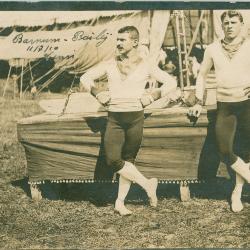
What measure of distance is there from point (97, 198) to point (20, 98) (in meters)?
1.34

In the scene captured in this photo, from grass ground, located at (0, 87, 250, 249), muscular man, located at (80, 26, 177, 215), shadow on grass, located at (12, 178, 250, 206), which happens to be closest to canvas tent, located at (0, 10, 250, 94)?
muscular man, located at (80, 26, 177, 215)

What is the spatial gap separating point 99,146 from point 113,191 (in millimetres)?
517

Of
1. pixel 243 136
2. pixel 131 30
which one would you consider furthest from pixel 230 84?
pixel 131 30

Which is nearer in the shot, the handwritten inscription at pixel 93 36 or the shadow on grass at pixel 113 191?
the handwritten inscription at pixel 93 36

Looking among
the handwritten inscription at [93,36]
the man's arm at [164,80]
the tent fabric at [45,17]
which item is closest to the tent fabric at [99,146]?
the man's arm at [164,80]

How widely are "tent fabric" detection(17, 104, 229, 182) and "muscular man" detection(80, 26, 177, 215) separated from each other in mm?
111

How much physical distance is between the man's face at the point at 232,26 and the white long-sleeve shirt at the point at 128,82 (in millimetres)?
733

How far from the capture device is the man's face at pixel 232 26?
19.3ft

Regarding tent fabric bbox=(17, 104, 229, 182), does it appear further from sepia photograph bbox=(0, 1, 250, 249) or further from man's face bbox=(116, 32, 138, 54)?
man's face bbox=(116, 32, 138, 54)

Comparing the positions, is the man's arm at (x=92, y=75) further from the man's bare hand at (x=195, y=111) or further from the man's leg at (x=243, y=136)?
the man's leg at (x=243, y=136)

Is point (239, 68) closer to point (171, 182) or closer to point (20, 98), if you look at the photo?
point (171, 182)

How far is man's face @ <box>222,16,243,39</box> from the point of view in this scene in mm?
5885

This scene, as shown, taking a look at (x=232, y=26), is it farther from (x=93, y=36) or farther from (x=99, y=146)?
(x=99, y=146)

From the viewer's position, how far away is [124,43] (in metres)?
5.87
